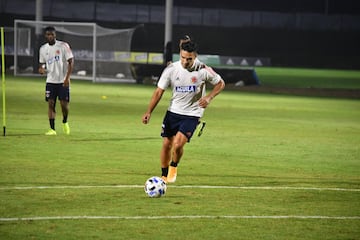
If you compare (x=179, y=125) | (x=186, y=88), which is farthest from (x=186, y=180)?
(x=186, y=88)

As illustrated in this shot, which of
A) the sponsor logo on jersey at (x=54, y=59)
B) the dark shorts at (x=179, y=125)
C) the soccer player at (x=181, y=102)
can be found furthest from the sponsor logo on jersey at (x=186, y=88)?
the sponsor logo on jersey at (x=54, y=59)

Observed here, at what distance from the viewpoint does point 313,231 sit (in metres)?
10.5

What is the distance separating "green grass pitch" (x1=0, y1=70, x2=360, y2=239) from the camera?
1056 centimetres

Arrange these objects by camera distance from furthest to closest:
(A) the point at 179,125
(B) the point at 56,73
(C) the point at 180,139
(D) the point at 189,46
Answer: (B) the point at 56,73
(A) the point at 179,125
(C) the point at 180,139
(D) the point at 189,46

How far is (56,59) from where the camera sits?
21188mm

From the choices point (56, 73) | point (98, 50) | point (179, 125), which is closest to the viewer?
point (179, 125)

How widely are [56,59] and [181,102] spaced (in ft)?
25.2

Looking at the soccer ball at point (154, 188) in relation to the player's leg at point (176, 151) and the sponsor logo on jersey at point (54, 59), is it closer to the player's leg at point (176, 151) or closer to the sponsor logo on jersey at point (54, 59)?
the player's leg at point (176, 151)

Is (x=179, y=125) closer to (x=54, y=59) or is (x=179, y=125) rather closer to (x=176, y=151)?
(x=176, y=151)

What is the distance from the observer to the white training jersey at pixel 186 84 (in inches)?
550

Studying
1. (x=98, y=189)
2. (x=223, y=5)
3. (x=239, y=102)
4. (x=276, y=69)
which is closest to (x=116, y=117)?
(x=239, y=102)

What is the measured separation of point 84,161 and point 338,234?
7.18 metres

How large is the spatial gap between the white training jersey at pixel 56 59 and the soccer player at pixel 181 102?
7404 millimetres

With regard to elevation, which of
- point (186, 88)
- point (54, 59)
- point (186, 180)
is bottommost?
point (186, 180)
